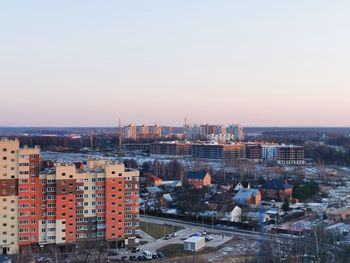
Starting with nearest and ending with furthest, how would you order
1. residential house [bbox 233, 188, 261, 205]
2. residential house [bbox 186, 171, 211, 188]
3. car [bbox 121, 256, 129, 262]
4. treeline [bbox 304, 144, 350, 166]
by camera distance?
car [bbox 121, 256, 129, 262] → residential house [bbox 233, 188, 261, 205] → residential house [bbox 186, 171, 211, 188] → treeline [bbox 304, 144, 350, 166]

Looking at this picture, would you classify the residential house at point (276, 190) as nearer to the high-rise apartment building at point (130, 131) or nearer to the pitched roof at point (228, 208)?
the pitched roof at point (228, 208)

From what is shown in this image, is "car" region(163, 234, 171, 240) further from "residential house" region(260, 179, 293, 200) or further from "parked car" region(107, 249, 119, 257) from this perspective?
"residential house" region(260, 179, 293, 200)

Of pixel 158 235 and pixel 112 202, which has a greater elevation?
pixel 112 202

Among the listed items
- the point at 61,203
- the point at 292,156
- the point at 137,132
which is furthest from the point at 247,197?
the point at 137,132

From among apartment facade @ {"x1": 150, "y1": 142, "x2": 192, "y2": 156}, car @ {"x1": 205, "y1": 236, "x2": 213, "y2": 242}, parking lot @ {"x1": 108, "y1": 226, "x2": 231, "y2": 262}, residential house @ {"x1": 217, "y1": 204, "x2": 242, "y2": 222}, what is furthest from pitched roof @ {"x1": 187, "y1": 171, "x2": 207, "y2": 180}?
apartment facade @ {"x1": 150, "y1": 142, "x2": 192, "y2": 156}

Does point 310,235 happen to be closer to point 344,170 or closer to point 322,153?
point 344,170

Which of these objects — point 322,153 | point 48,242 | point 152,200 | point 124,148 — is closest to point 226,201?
point 152,200

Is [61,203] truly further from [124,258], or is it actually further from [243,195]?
[243,195]
